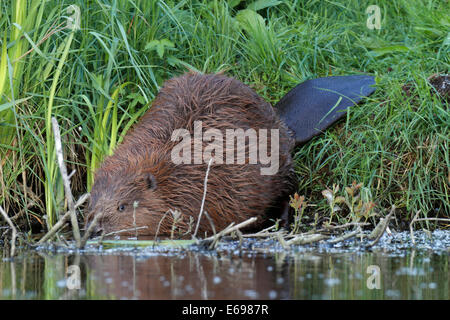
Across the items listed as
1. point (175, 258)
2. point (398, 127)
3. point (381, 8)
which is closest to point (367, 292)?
point (175, 258)

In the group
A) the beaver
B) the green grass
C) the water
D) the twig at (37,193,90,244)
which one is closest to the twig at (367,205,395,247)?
the water

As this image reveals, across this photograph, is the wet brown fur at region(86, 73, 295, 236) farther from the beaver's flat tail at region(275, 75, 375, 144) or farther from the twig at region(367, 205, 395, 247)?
the twig at region(367, 205, 395, 247)

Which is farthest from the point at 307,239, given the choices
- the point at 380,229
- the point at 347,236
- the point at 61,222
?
the point at 61,222

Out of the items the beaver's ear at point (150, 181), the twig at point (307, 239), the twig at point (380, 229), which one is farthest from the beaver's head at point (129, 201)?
the twig at point (380, 229)

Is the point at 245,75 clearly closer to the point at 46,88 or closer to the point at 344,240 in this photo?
the point at 46,88

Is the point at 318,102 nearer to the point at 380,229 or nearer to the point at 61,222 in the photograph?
the point at 380,229

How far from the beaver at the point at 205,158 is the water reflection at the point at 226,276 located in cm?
51

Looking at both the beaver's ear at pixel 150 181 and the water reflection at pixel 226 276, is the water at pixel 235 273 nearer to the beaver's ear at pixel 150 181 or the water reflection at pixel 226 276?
the water reflection at pixel 226 276

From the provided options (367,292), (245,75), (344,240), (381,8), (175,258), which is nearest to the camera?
(367,292)

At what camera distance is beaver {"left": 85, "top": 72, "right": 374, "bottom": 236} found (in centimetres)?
392

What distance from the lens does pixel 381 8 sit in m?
5.82

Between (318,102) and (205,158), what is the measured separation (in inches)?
35.5

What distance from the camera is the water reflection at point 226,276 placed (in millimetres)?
2590

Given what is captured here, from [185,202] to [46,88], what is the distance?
3.86 ft
